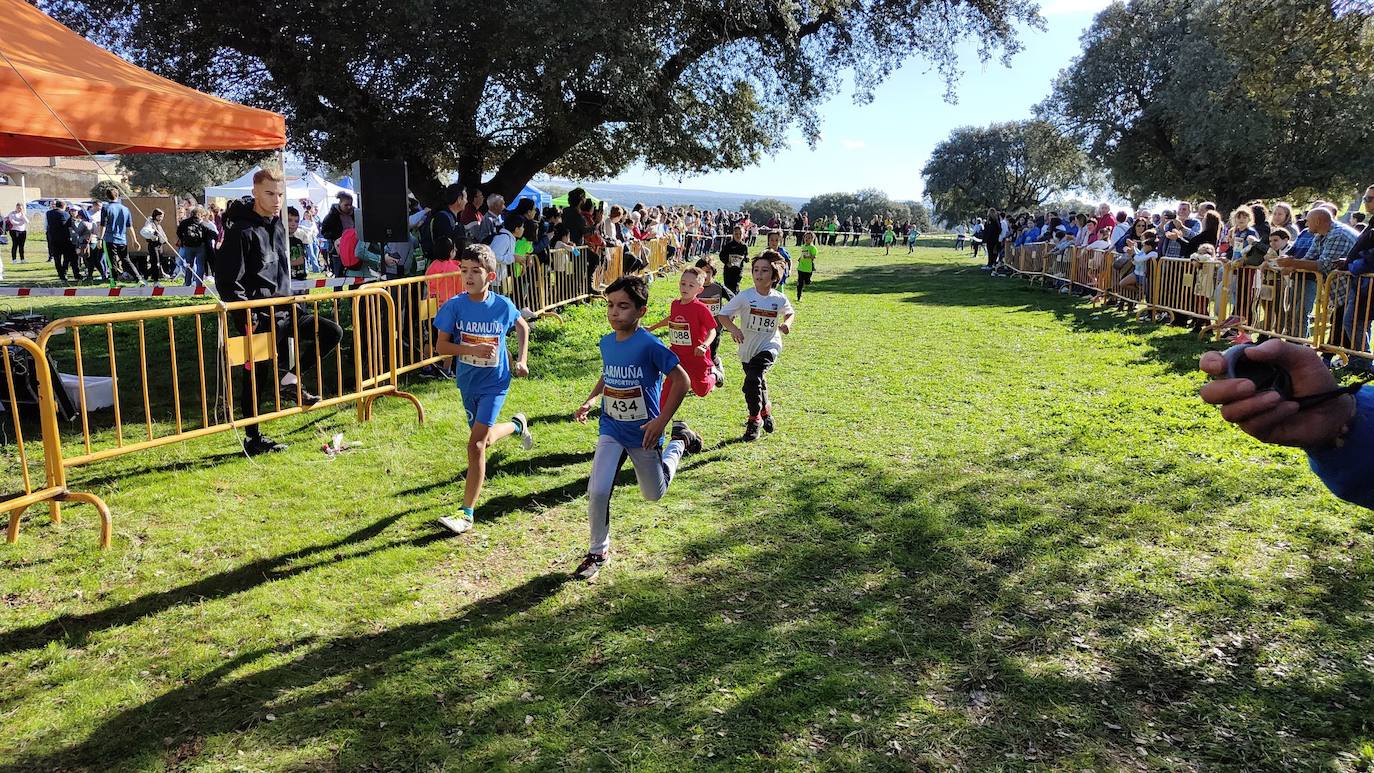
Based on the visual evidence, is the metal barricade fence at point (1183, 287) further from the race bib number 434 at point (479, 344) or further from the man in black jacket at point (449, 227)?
the race bib number 434 at point (479, 344)

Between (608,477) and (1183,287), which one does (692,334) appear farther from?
(1183,287)

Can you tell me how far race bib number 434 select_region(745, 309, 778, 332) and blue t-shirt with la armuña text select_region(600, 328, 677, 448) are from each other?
2.80m

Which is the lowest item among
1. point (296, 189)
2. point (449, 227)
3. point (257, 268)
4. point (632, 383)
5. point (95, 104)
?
point (632, 383)

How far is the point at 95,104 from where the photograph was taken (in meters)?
6.34

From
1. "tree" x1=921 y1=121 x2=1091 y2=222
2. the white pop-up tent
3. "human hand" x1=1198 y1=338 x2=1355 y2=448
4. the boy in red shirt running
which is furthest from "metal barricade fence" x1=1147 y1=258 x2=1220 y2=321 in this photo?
"tree" x1=921 y1=121 x2=1091 y2=222

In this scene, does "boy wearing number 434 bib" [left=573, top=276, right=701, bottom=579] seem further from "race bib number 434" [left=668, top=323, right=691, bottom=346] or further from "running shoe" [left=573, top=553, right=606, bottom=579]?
"race bib number 434" [left=668, top=323, right=691, bottom=346]

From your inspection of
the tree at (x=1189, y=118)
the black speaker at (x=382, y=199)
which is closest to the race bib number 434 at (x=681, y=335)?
the black speaker at (x=382, y=199)

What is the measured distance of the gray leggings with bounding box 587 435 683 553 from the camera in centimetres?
472

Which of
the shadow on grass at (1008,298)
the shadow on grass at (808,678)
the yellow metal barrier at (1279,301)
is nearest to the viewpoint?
the shadow on grass at (808,678)

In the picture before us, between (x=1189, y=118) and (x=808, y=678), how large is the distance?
32452 millimetres

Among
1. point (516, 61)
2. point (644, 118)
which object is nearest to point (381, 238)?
point (516, 61)

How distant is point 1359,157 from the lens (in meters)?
27.8

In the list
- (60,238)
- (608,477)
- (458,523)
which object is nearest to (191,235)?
(60,238)

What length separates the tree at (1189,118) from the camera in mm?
27188
